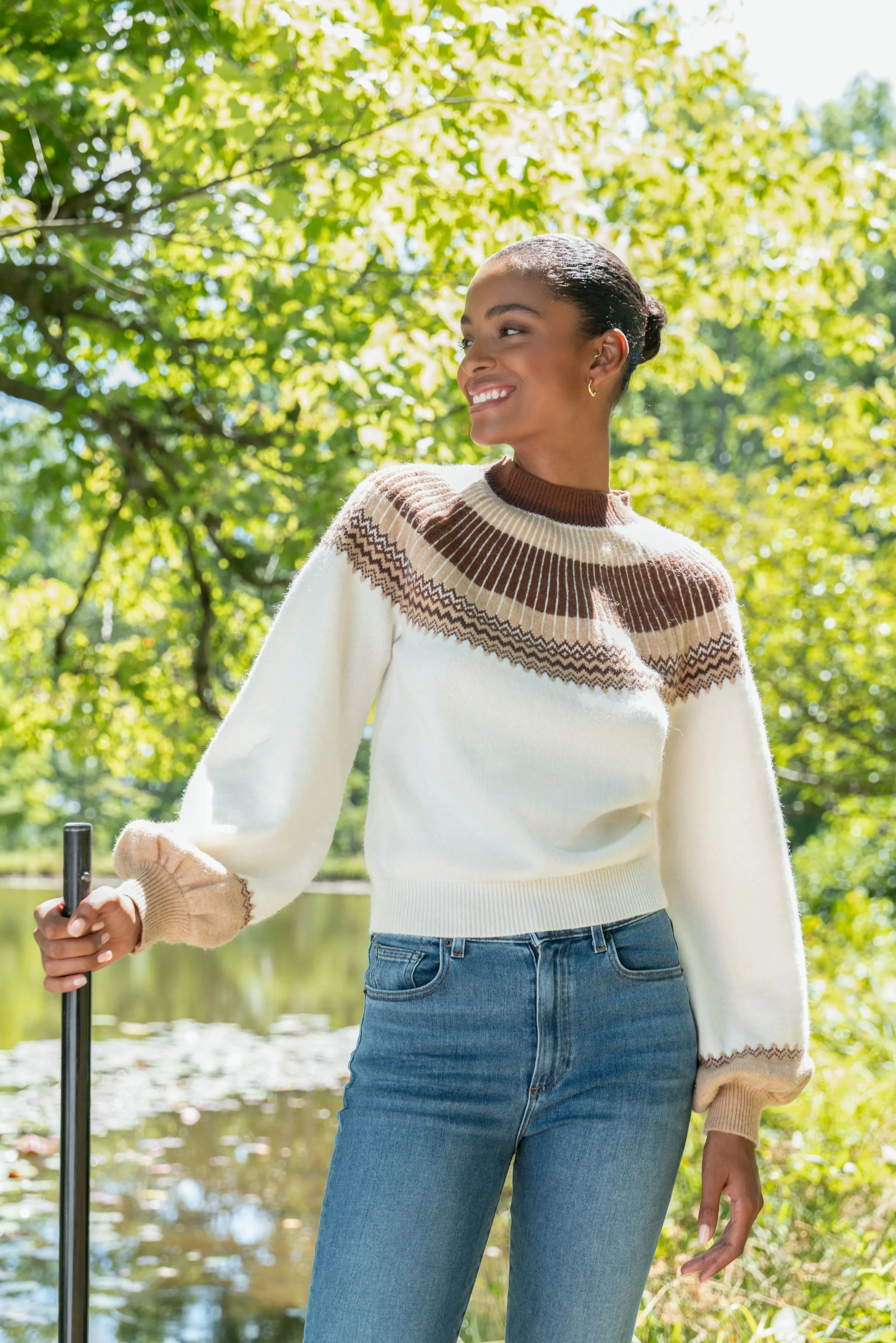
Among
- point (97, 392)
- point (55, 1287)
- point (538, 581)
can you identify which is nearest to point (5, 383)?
point (97, 392)

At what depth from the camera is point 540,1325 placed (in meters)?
1.64

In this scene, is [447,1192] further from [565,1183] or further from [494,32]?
[494,32]

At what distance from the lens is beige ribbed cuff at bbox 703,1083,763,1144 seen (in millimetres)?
1868

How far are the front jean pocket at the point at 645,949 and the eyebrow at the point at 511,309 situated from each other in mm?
871

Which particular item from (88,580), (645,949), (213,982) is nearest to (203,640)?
(88,580)

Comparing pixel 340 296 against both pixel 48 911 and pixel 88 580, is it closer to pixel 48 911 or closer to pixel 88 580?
pixel 88 580

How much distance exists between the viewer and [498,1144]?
164 centimetres

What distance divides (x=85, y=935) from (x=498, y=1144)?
22.6 inches

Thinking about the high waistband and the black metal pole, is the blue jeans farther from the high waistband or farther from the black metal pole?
the black metal pole

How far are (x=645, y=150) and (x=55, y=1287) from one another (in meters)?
5.41

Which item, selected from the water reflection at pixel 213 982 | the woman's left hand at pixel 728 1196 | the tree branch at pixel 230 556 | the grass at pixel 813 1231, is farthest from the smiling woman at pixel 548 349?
the water reflection at pixel 213 982

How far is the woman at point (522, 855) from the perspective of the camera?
62.5 inches

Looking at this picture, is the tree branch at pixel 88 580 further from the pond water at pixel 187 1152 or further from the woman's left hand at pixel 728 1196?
the woman's left hand at pixel 728 1196

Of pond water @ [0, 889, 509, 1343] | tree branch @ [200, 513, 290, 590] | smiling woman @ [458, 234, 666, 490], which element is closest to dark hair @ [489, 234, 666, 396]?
smiling woman @ [458, 234, 666, 490]
